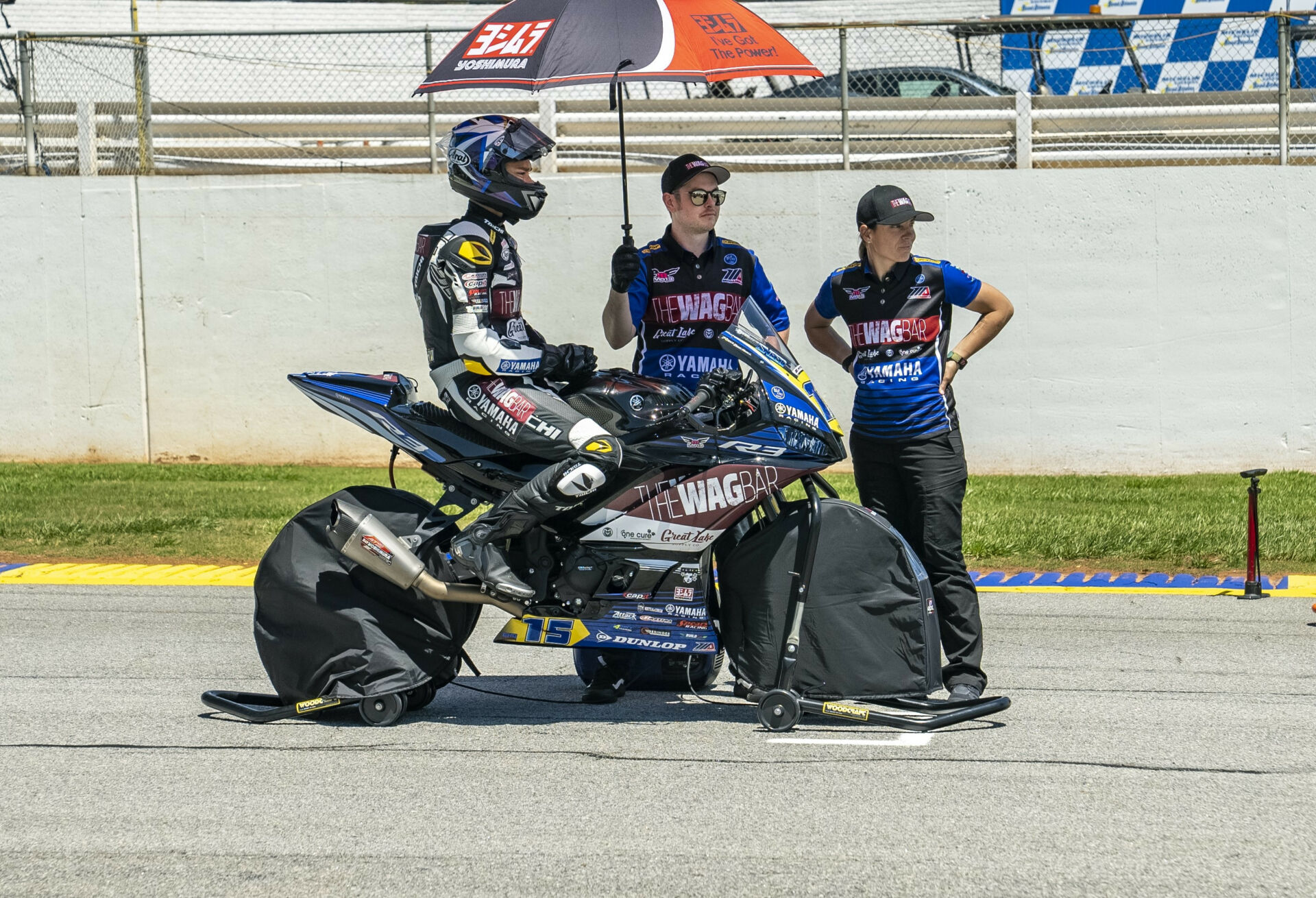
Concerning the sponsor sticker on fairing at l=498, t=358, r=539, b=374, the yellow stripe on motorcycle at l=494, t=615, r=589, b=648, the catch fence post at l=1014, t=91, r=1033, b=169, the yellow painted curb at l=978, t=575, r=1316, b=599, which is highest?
the catch fence post at l=1014, t=91, r=1033, b=169

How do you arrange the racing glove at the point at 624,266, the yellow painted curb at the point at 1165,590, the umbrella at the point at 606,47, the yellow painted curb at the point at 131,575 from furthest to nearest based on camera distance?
1. the yellow painted curb at the point at 131,575
2. the yellow painted curb at the point at 1165,590
3. the racing glove at the point at 624,266
4. the umbrella at the point at 606,47

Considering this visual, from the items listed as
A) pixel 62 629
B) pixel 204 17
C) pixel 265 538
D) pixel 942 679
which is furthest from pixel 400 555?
pixel 204 17

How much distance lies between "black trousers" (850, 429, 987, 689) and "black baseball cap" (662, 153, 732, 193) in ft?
4.38

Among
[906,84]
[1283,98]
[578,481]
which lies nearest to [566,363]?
[578,481]

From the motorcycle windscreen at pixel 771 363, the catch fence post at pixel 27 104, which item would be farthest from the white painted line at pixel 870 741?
the catch fence post at pixel 27 104

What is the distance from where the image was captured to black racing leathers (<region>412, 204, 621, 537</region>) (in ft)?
17.0

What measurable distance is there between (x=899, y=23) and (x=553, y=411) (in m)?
9.08

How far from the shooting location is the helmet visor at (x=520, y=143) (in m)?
5.35

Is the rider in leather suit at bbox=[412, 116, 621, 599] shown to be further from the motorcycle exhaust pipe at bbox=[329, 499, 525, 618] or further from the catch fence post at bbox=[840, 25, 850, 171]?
the catch fence post at bbox=[840, 25, 850, 171]

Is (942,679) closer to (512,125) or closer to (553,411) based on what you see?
(553,411)

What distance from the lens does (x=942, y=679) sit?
5609 millimetres

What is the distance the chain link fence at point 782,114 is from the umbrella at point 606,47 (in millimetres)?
7198

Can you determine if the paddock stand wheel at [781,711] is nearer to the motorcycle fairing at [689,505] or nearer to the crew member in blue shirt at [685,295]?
the motorcycle fairing at [689,505]

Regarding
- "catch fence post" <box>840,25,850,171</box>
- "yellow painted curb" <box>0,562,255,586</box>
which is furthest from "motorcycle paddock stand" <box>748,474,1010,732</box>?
"catch fence post" <box>840,25,850,171</box>
